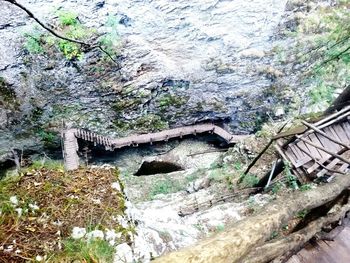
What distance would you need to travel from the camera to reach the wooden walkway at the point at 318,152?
262 inches

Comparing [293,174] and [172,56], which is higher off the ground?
[172,56]

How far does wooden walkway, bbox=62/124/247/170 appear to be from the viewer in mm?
12172

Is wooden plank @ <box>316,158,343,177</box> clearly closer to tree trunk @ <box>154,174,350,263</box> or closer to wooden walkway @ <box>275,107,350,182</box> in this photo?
wooden walkway @ <box>275,107,350,182</box>

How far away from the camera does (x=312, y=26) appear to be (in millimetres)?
13031

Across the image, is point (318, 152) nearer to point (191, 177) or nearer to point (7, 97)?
point (191, 177)

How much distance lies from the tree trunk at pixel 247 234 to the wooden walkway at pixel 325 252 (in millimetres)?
847

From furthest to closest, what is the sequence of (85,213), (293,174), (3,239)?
(293,174), (85,213), (3,239)

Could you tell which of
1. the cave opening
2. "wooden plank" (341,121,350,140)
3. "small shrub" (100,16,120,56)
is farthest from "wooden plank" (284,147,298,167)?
"small shrub" (100,16,120,56)

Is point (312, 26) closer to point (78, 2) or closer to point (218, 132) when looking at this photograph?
point (218, 132)

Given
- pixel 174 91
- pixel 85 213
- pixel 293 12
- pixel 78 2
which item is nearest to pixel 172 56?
pixel 174 91

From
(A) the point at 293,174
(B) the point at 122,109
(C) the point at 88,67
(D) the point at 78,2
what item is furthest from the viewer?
(B) the point at 122,109

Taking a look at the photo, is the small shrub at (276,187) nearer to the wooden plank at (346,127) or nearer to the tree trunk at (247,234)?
the wooden plank at (346,127)

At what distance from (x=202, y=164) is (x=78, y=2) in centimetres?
756

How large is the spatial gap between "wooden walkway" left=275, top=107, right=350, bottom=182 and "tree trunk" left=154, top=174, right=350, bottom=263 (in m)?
3.24
